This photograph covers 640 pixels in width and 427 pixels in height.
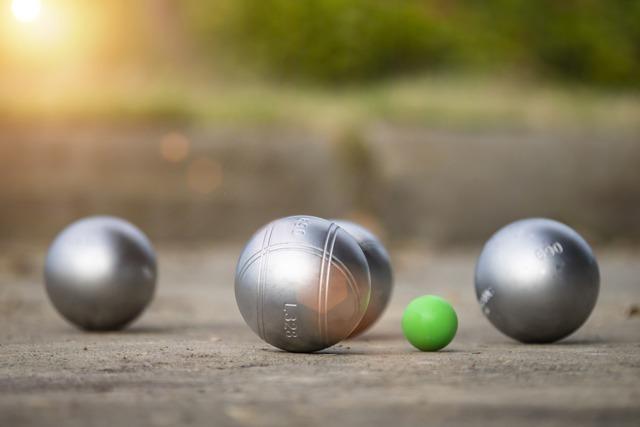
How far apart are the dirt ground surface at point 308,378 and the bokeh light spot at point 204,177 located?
404 inches

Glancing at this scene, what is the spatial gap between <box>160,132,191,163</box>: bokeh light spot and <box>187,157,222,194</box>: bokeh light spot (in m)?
0.33

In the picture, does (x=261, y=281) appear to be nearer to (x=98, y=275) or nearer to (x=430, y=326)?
(x=430, y=326)

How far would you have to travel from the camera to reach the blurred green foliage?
1075 inches

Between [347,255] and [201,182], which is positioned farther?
[201,182]

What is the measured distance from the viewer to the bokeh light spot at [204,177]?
770 inches

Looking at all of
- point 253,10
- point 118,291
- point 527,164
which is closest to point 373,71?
point 253,10

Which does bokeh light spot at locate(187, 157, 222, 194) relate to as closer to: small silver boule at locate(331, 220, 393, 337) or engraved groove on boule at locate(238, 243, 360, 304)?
small silver boule at locate(331, 220, 393, 337)

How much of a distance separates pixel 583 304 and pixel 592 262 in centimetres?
32

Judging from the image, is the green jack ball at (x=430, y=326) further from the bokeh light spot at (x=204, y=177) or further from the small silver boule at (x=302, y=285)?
the bokeh light spot at (x=204, y=177)

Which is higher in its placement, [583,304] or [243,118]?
[243,118]

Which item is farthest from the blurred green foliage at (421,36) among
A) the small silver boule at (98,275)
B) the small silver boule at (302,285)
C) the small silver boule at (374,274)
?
the small silver boule at (302,285)

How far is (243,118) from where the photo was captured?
68.2 ft

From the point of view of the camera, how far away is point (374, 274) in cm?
775

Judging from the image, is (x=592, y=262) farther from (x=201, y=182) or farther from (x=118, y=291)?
(x=201, y=182)
